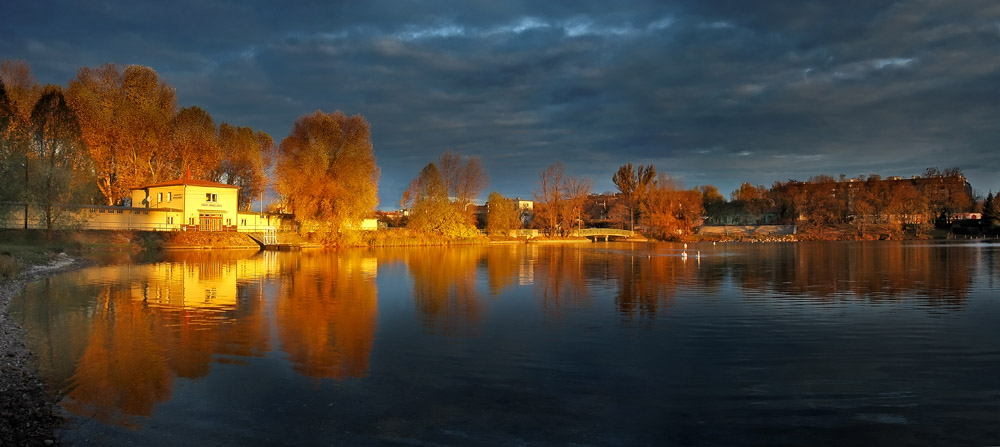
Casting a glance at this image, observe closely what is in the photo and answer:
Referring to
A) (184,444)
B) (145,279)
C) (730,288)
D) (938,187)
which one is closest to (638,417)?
(184,444)

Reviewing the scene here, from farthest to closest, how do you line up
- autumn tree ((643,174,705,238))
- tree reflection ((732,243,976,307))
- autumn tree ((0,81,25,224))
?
autumn tree ((643,174,705,238)), autumn tree ((0,81,25,224)), tree reflection ((732,243,976,307))

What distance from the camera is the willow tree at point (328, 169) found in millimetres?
57000

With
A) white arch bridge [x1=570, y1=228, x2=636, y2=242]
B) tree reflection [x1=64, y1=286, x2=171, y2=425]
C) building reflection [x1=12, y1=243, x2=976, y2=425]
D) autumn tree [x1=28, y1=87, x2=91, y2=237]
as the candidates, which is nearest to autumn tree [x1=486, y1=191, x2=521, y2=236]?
white arch bridge [x1=570, y1=228, x2=636, y2=242]

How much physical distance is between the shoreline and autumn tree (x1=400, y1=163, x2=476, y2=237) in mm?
60346

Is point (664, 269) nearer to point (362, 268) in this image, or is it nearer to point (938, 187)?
point (362, 268)

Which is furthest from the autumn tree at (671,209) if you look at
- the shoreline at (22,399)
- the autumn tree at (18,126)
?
the shoreline at (22,399)

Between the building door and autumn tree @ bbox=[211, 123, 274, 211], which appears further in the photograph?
autumn tree @ bbox=[211, 123, 274, 211]

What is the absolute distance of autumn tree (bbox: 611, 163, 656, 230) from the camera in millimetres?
112375

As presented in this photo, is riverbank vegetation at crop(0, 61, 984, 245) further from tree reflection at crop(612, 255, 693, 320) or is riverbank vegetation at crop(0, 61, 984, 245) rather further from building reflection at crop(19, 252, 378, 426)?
tree reflection at crop(612, 255, 693, 320)

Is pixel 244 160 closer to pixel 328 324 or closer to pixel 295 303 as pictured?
pixel 295 303

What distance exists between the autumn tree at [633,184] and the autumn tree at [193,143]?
74.8 m

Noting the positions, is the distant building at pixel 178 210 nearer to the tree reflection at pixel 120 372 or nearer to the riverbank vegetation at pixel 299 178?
the riverbank vegetation at pixel 299 178

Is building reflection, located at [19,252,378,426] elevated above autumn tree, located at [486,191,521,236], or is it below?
below

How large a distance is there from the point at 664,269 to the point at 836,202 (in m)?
88.0
